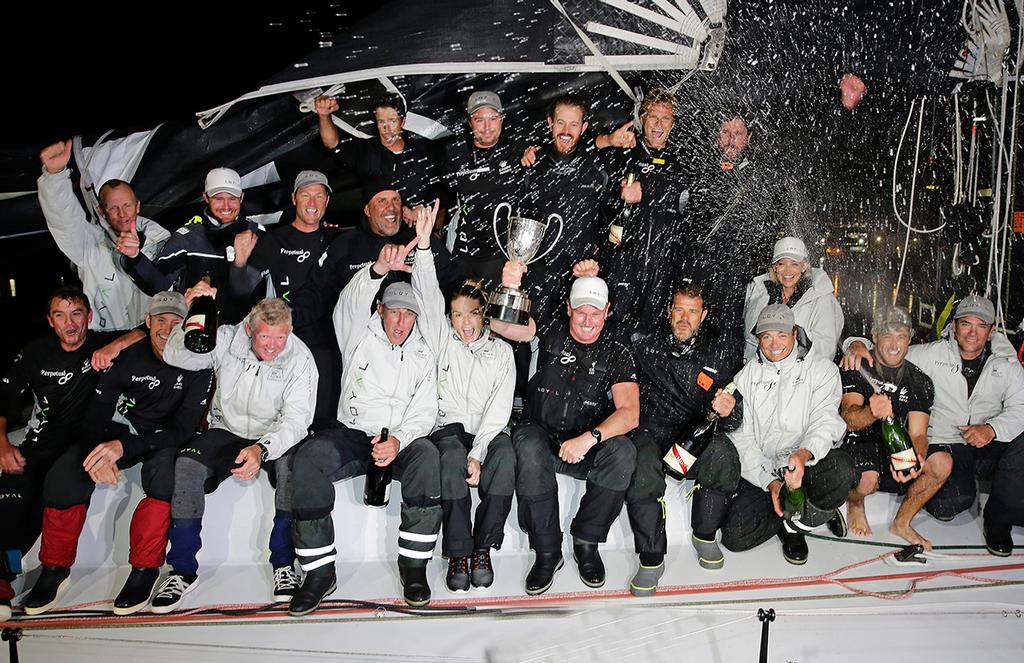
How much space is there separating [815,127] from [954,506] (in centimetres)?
251

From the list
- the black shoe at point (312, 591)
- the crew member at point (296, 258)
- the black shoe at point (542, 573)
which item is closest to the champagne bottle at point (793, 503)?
the black shoe at point (542, 573)

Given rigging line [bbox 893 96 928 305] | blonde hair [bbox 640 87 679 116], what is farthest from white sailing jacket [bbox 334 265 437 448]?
rigging line [bbox 893 96 928 305]

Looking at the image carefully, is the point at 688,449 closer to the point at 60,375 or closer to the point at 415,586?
the point at 415,586

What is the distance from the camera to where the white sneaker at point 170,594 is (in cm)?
313

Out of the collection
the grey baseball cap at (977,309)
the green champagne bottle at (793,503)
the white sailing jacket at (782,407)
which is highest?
the grey baseball cap at (977,309)

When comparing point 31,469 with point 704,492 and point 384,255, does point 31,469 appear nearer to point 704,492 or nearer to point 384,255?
point 384,255

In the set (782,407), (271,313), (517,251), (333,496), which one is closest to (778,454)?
(782,407)

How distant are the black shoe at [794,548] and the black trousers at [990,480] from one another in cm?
88

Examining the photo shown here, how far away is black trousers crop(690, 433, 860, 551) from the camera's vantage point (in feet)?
11.7

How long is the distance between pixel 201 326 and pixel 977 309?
3.80 meters

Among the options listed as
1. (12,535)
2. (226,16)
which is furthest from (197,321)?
(226,16)

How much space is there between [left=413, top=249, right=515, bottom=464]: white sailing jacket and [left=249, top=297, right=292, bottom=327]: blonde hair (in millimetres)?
578

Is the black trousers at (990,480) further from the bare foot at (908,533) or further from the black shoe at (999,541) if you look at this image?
the bare foot at (908,533)

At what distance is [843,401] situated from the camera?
3922mm
